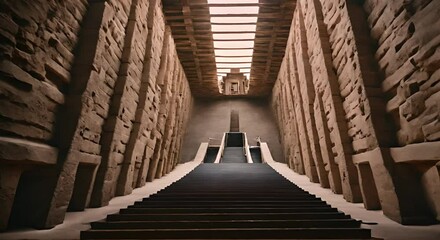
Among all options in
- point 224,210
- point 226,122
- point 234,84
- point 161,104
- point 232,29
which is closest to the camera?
point 224,210

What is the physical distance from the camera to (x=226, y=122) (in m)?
16.2

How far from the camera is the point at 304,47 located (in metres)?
6.68

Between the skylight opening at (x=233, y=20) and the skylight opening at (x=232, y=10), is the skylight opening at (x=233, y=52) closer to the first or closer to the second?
the skylight opening at (x=233, y=20)

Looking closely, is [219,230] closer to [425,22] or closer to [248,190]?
[248,190]

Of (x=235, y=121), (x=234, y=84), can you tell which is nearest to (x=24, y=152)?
(x=234, y=84)

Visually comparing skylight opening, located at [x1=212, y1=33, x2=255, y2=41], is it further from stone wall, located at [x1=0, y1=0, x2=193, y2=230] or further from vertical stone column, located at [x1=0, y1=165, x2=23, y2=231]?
vertical stone column, located at [x1=0, y1=165, x2=23, y2=231]

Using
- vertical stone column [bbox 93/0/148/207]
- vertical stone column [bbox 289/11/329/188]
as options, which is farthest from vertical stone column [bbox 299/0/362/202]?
vertical stone column [bbox 93/0/148/207]

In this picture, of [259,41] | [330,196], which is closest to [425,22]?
[330,196]

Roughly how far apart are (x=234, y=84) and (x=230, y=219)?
509 inches

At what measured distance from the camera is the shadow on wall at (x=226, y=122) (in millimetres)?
15133

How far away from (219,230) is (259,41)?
8511 millimetres

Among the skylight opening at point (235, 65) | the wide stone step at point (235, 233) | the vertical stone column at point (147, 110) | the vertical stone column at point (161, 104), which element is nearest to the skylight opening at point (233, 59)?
the skylight opening at point (235, 65)

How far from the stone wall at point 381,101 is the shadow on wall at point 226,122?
9768mm

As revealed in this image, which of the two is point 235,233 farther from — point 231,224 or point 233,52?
point 233,52
